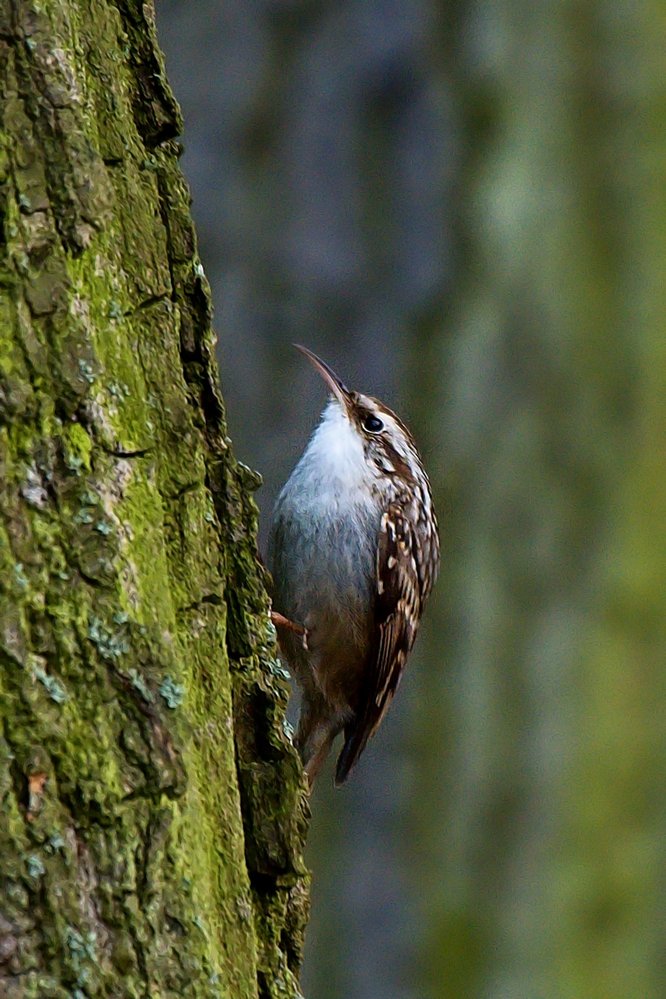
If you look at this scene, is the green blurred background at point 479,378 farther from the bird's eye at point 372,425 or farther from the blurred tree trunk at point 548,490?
the bird's eye at point 372,425

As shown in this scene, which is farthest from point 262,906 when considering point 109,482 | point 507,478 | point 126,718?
point 507,478

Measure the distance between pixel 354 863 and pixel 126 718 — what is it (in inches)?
85.6

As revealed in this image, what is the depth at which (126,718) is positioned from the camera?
4.82 ft

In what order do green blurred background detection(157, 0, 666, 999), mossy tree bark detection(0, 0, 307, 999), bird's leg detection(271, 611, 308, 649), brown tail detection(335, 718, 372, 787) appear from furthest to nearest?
green blurred background detection(157, 0, 666, 999), brown tail detection(335, 718, 372, 787), bird's leg detection(271, 611, 308, 649), mossy tree bark detection(0, 0, 307, 999)

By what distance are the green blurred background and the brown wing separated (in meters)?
0.20

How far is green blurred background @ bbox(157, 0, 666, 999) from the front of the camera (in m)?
3.41

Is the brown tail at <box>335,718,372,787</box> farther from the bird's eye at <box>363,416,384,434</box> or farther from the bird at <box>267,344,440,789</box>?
the bird's eye at <box>363,416,384,434</box>

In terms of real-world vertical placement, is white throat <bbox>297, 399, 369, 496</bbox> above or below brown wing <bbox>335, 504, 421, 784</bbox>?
above

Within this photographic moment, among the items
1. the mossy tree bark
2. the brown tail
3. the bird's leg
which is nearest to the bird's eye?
the bird's leg

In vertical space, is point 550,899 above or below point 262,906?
below

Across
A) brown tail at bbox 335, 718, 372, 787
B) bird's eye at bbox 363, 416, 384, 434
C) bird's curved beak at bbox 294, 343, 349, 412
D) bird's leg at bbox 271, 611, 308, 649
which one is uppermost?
bird's curved beak at bbox 294, 343, 349, 412

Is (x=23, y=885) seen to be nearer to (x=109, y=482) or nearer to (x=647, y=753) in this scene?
(x=109, y=482)

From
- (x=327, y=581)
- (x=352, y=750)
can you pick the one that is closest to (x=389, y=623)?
(x=327, y=581)

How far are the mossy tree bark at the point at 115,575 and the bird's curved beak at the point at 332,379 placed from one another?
1.50m
